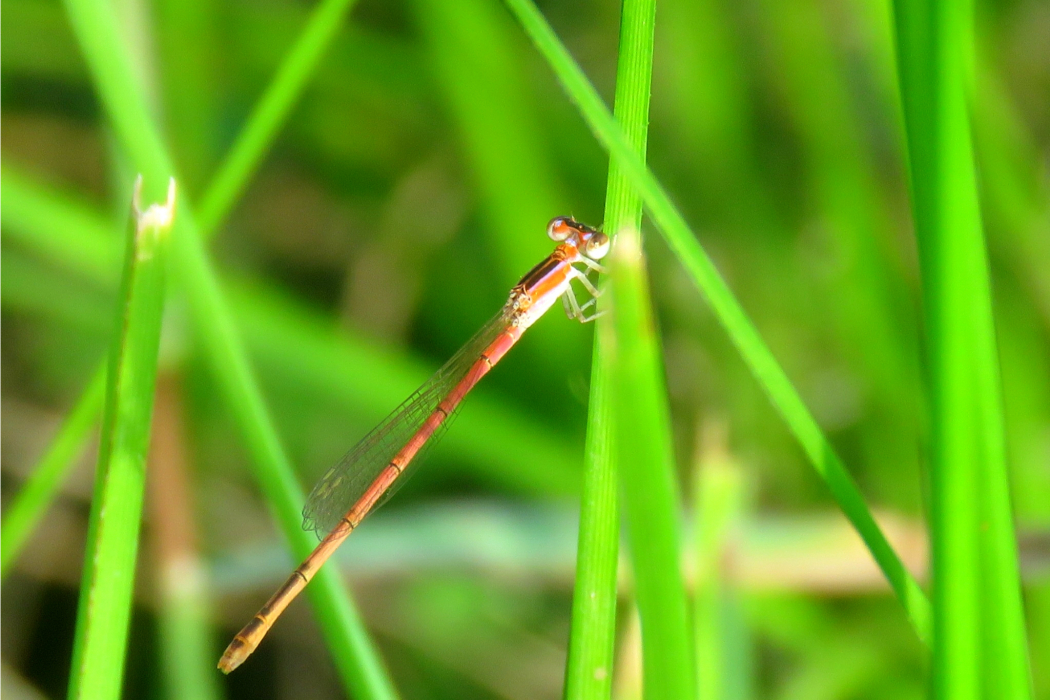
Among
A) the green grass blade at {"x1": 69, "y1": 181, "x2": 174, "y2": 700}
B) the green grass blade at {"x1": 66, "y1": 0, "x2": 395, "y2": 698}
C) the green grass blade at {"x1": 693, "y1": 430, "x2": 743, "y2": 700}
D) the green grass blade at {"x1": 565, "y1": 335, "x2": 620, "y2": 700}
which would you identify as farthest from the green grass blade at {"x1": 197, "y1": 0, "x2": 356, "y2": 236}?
the green grass blade at {"x1": 693, "y1": 430, "x2": 743, "y2": 700}

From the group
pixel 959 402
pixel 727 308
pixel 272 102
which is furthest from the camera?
pixel 272 102

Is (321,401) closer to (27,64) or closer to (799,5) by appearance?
(27,64)

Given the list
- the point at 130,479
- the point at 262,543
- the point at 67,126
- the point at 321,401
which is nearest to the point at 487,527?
the point at 262,543

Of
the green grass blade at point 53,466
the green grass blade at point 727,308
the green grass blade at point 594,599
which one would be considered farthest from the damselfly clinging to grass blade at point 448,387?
the green grass blade at point 594,599

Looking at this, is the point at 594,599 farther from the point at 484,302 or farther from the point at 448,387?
the point at 484,302

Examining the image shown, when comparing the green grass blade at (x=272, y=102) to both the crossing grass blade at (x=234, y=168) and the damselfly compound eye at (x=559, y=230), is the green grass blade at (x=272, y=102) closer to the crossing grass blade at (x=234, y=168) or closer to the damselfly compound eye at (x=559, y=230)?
the crossing grass blade at (x=234, y=168)

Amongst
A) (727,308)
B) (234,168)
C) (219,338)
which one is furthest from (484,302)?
(727,308)

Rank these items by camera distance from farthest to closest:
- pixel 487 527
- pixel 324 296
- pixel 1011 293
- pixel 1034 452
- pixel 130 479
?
pixel 324 296 → pixel 1011 293 → pixel 1034 452 → pixel 487 527 → pixel 130 479
